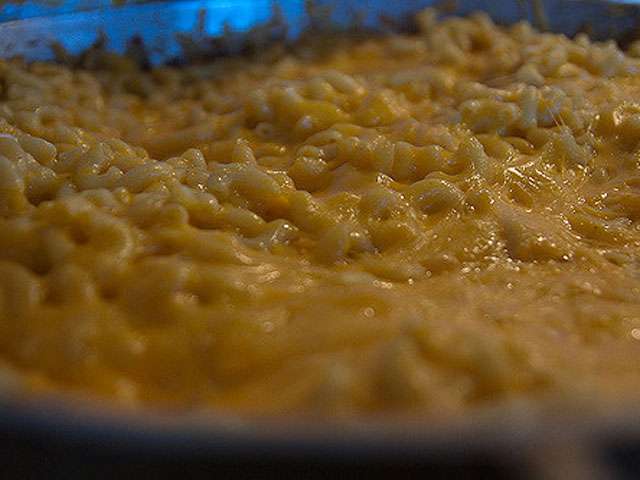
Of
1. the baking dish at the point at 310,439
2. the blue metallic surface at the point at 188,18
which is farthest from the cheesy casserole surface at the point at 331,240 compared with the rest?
the blue metallic surface at the point at 188,18

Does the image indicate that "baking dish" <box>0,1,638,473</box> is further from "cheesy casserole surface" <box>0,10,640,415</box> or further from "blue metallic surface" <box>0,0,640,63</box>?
"blue metallic surface" <box>0,0,640,63</box>

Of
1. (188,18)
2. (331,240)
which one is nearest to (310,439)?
(331,240)

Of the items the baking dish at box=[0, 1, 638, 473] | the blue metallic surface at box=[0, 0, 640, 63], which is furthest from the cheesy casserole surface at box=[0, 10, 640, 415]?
the blue metallic surface at box=[0, 0, 640, 63]

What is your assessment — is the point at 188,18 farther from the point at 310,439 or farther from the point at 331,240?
the point at 310,439

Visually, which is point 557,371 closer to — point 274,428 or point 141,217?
point 274,428

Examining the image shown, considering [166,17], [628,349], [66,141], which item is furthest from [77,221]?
[166,17]

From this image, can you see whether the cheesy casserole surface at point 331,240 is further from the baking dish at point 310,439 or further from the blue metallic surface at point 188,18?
the blue metallic surface at point 188,18

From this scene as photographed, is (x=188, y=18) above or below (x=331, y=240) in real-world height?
above

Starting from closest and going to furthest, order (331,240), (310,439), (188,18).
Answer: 1. (310,439)
2. (331,240)
3. (188,18)
